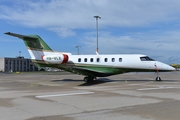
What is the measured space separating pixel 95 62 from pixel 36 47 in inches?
260

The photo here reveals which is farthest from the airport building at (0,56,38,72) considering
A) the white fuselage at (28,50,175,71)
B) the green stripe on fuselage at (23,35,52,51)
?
the white fuselage at (28,50,175,71)

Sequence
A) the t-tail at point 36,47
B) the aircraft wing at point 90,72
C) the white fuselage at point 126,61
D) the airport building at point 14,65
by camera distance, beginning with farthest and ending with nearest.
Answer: the airport building at point 14,65 → the t-tail at point 36,47 → the white fuselage at point 126,61 → the aircraft wing at point 90,72

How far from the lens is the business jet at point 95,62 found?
74.0 ft

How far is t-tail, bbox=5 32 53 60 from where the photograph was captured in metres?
24.1

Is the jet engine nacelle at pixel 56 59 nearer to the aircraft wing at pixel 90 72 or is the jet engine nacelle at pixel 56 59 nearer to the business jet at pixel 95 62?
the business jet at pixel 95 62

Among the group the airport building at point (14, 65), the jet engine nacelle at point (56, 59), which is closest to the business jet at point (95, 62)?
the jet engine nacelle at point (56, 59)

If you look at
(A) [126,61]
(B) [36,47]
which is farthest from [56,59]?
(A) [126,61]

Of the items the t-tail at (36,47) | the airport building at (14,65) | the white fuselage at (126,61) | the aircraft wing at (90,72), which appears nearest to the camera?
the aircraft wing at (90,72)

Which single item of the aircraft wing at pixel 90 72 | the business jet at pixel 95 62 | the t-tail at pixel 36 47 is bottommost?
the aircraft wing at pixel 90 72

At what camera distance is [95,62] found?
23.3 meters

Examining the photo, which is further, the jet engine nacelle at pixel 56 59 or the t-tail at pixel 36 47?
the t-tail at pixel 36 47

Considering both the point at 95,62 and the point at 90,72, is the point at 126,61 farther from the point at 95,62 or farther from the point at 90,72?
the point at 90,72

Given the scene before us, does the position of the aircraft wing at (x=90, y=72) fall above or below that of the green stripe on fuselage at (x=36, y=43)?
below

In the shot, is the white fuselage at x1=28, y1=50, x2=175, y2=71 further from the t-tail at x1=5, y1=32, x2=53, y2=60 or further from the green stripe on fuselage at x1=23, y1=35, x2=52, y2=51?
the green stripe on fuselage at x1=23, y1=35, x2=52, y2=51
